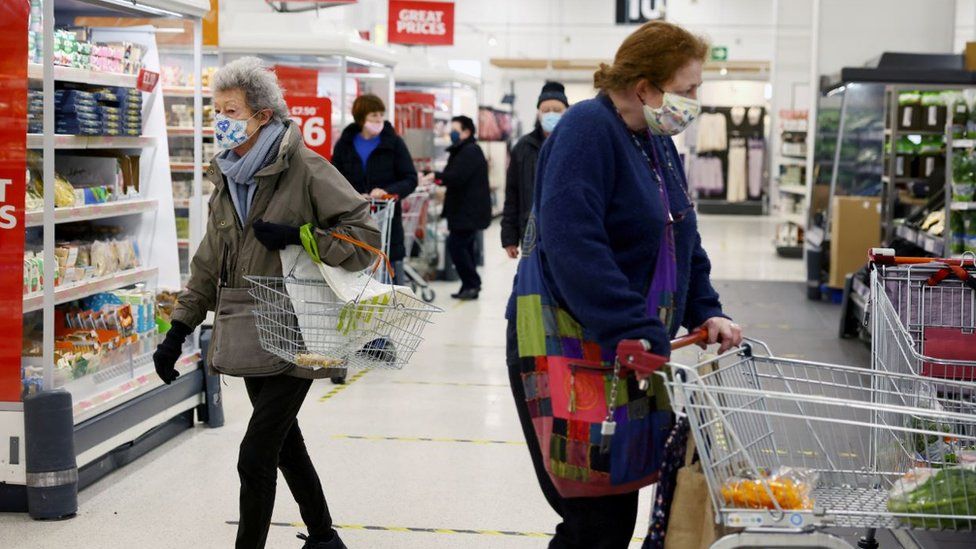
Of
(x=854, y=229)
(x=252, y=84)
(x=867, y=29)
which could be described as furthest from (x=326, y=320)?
(x=867, y=29)

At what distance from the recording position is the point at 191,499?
488cm

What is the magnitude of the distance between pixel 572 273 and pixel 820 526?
2.34 feet

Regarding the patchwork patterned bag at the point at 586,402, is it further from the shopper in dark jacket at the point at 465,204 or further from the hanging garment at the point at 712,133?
the hanging garment at the point at 712,133

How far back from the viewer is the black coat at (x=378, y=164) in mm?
8188

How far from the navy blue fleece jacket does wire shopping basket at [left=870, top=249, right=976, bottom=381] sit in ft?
4.04

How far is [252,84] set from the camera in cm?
360

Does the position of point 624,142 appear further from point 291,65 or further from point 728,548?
point 291,65

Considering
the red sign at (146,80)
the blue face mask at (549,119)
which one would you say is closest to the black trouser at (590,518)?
the red sign at (146,80)

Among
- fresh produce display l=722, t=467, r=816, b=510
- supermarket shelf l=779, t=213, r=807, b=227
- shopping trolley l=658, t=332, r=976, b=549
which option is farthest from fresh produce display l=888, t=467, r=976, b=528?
supermarket shelf l=779, t=213, r=807, b=227

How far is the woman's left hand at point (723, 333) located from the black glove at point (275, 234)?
4.18 ft

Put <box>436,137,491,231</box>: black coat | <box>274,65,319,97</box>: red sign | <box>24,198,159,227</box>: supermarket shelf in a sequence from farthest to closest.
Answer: <box>436,137,491,231</box>: black coat
<box>274,65,319,97</box>: red sign
<box>24,198,159,227</box>: supermarket shelf

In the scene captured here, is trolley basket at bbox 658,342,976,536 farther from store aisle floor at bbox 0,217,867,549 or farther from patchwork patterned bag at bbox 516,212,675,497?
store aisle floor at bbox 0,217,867,549

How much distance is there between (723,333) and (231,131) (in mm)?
1595

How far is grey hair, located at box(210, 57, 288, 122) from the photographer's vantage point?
11.8 ft
